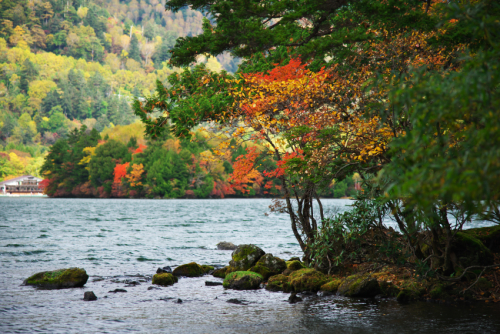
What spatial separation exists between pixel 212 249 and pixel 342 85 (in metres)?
18.1

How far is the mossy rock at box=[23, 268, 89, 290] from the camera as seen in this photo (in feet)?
49.9

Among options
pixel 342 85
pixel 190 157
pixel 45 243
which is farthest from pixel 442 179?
pixel 190 157

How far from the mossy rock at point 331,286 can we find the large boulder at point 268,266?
10.00ft

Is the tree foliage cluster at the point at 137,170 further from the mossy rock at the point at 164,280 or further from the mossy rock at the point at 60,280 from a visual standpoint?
the mossy rock at the point at 60,280

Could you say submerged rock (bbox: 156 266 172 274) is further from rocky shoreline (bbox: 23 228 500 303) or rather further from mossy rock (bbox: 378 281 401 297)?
mossy rock (bbox: 378 281 401 297)

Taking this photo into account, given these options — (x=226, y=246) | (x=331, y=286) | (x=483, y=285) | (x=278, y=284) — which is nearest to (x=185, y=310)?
→ (x=278, y=284)

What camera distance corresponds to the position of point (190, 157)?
9206 cm

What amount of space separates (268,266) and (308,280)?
9.67 feet

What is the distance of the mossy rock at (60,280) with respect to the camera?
15.2m

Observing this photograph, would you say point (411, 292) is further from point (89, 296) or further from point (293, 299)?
point (89, 296)

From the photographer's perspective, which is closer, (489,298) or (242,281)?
(489,298)

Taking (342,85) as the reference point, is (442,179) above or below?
below

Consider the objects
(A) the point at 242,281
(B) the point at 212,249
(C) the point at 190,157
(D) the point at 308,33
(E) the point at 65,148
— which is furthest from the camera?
(E) the point at 65,148

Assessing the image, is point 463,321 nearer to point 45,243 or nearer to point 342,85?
point 342,85
